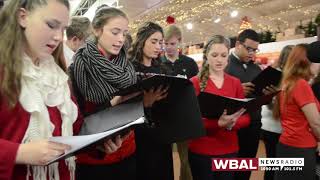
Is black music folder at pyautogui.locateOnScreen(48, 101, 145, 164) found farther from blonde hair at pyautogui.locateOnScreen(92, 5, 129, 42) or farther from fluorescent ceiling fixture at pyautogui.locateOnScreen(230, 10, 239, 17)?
fluorescent ceiling fixture at pyautogui.locateOnScreen(230, 10, 239, 17)

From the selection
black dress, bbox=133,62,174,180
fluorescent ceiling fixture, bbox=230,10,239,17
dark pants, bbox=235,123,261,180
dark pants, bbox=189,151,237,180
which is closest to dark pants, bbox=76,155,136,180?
black dress, bbox=133,62,174,180

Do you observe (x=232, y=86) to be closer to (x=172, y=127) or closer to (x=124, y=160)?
(x=172, y=127)

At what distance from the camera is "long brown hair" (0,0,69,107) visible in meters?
1.09

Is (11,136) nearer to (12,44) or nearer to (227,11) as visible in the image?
(12,44)

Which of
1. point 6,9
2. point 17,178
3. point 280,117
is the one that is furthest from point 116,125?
point 280,117

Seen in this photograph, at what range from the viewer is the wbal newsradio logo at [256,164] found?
7.45 ft

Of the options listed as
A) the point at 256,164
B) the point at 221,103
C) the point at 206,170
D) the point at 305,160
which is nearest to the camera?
the point at 221,103

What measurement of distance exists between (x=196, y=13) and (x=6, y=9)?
28.6 ft

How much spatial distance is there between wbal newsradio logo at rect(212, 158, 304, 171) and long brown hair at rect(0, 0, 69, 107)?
151cm

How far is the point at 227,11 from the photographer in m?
9.20

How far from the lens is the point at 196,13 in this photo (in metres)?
9.52

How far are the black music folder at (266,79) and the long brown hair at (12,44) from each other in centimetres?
165

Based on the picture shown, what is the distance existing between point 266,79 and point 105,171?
4.37 feet

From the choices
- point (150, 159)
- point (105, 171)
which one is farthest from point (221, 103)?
point (105, 171)
